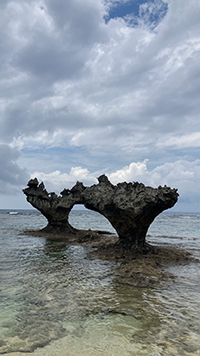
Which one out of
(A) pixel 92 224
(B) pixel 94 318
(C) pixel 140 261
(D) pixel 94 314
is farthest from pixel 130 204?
(A) pixel 92 224

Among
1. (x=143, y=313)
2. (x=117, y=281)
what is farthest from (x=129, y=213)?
(x=143, y=313)

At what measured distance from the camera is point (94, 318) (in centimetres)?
508

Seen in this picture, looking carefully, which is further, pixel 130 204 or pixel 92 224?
pixel 92 224

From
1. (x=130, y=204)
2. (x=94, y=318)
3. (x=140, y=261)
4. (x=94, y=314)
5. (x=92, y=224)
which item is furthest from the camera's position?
(x=92, y=224)

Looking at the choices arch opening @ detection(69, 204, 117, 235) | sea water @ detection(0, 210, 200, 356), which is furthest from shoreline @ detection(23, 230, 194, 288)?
arch opening @ detection(69, 204, 117, 235)

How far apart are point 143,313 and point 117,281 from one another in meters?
2.50

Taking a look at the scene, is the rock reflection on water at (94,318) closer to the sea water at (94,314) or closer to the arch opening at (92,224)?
the sea water at (94,314)

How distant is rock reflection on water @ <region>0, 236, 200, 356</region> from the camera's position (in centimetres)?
402

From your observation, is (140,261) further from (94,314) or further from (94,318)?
(94,318)

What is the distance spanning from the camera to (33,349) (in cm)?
393

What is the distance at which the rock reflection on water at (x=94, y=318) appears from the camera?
4.02 metres

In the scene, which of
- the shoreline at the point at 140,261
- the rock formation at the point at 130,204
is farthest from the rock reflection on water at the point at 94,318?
the rock formation at the point at 130,204

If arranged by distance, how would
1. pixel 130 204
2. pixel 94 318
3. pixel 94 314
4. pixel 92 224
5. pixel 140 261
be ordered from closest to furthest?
pixel 94 318
pixel 94 314
pixel 140 261
pixel 130 204
pixel 92 224

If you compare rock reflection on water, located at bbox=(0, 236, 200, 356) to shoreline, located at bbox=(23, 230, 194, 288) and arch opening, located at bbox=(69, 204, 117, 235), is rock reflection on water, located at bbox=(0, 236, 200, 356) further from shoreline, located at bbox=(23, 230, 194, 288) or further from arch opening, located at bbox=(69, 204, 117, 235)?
arch opening, located at bbox=(69, 204, 117, 235)
